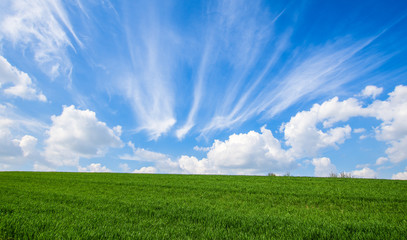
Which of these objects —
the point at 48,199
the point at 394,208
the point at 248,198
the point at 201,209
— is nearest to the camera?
the point at 201,209

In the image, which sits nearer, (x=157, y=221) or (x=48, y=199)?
(x=157, y=221)

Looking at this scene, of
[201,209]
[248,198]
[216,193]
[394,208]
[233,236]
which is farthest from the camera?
[216,193]

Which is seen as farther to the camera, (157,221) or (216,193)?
(216,193)

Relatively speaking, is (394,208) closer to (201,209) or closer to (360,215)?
(360,215)

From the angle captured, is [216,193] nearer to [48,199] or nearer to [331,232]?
[331,232]

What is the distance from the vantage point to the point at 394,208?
28.9 ft

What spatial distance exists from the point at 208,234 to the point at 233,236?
55 centimetres

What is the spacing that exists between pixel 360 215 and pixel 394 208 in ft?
8.70

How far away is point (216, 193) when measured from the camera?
1148cm

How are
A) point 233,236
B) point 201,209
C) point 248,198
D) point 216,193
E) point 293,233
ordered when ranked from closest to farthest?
1. point 233,236
2. point 293,233
3. point 201,209
4. point 248,198
5. point 216,193

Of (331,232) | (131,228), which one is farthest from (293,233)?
(131,228)

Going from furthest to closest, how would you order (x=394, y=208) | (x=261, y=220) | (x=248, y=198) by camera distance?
(x=248, y=198), (x=394, y=208), (x=261, y=220)

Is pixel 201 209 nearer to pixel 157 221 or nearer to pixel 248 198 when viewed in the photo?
pixel 157 221

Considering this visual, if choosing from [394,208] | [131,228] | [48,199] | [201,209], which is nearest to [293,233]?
[201,209]
